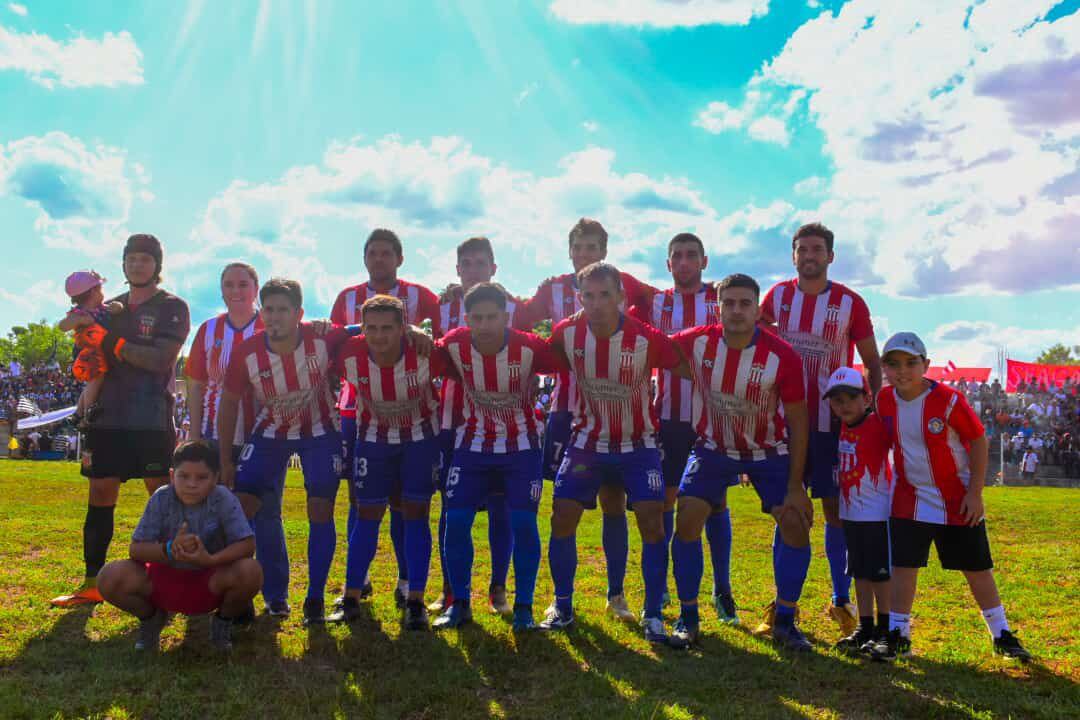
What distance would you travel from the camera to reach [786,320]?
5637mm

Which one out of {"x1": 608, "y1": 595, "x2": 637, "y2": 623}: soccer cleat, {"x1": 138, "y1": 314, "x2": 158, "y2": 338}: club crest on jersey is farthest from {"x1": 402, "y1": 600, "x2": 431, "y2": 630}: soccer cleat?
{"x1": 138, "y1": 314, "x2": 158, "y2": 338}: club crest on jersey

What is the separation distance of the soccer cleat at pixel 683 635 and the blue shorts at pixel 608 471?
2.68 feet

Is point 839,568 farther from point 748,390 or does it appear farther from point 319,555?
point 319,555

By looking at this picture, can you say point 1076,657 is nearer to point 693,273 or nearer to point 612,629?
point 612,629

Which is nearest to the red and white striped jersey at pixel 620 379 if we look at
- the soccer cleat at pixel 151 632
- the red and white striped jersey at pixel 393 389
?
the red and white striped jersey at pixel 393 389

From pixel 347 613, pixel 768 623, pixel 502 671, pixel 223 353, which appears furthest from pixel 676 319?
pixel 223 353

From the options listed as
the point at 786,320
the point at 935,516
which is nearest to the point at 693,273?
the point at 786,320

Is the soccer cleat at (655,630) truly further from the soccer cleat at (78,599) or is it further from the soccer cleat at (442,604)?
the soccer cleat at (78,599)

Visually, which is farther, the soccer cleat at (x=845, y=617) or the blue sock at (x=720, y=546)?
the blue sock at (x=720, y=546)

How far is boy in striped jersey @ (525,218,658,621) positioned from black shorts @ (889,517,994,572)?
178 cm

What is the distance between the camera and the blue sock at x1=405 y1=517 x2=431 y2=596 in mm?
5230

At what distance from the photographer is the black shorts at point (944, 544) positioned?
4.85 metres

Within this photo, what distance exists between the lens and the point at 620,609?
225 inches

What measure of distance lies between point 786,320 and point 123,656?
4717 millimetres
